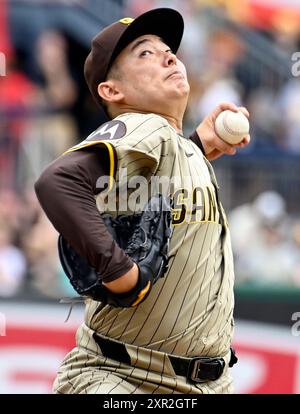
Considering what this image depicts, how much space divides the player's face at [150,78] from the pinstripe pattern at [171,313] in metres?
0.17

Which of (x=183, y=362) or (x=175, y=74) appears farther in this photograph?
(x=175, y=74)

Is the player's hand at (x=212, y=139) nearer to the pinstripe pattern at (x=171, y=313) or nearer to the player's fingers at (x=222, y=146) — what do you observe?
the player's fingers at (x=222, y=146)

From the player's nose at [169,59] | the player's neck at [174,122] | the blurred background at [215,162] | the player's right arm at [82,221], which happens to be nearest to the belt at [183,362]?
the player's right arm at [82,221]

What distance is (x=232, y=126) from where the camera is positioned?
13.1 feet

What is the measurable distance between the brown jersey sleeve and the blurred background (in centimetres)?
399

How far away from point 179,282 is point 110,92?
2.70 feet

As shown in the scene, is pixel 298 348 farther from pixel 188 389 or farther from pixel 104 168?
pixel 104 168

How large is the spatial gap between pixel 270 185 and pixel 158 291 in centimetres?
623

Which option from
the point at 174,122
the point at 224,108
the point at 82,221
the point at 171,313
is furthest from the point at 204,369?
the point at 224,108

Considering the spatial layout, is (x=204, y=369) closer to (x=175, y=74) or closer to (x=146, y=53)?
(x=175, y=74)

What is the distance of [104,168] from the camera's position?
3.28m

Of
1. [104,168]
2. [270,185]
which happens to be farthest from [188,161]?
[270,185]

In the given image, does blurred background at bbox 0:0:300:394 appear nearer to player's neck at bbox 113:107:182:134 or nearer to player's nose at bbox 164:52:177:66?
player's neck at bbox 113:107:182:134
